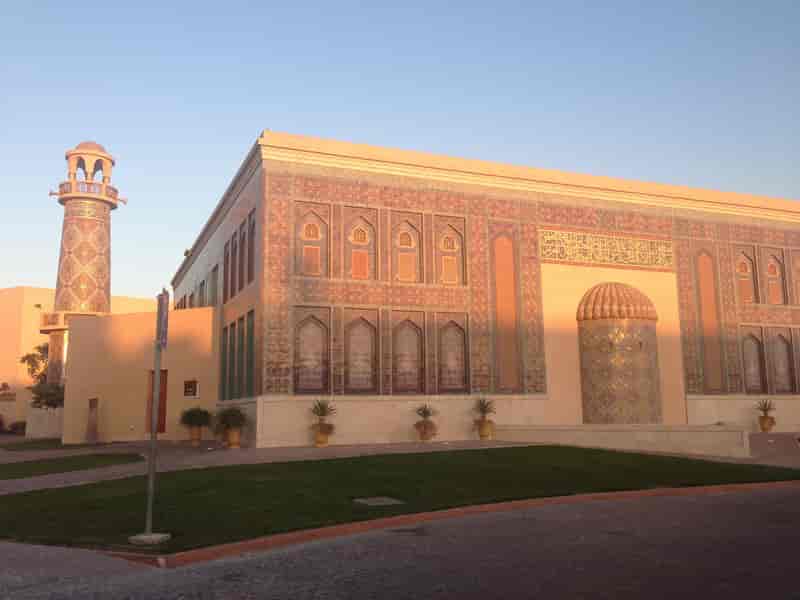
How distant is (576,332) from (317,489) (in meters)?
16.6

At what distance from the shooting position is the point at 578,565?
22.0 ft

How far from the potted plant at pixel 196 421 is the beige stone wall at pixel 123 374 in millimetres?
1893

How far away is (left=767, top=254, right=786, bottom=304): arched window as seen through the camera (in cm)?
3042

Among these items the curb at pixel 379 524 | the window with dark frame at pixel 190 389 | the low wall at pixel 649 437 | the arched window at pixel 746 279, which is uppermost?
the arched window at pixel 746 279

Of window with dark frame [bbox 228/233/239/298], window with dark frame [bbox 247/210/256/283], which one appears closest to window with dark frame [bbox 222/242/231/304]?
window with dark frame [bbox 228/233/239/298]

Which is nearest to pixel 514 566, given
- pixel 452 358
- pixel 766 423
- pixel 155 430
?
pixel 155 430

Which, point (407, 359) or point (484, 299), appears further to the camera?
point (484, 299)

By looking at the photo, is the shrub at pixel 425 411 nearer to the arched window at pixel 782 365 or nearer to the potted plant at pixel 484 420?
the potted plant at pixel 484 420

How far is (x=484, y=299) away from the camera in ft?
82.8

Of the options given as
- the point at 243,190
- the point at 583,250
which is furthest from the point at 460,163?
the point at 243,190

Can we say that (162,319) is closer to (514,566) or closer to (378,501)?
(378,501)

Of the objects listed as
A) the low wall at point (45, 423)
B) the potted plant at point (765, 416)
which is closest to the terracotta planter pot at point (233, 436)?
the potted plant at point (765, 416)

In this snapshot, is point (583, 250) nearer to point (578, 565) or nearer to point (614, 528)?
point (614, 528)

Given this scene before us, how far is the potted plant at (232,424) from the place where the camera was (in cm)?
2244
